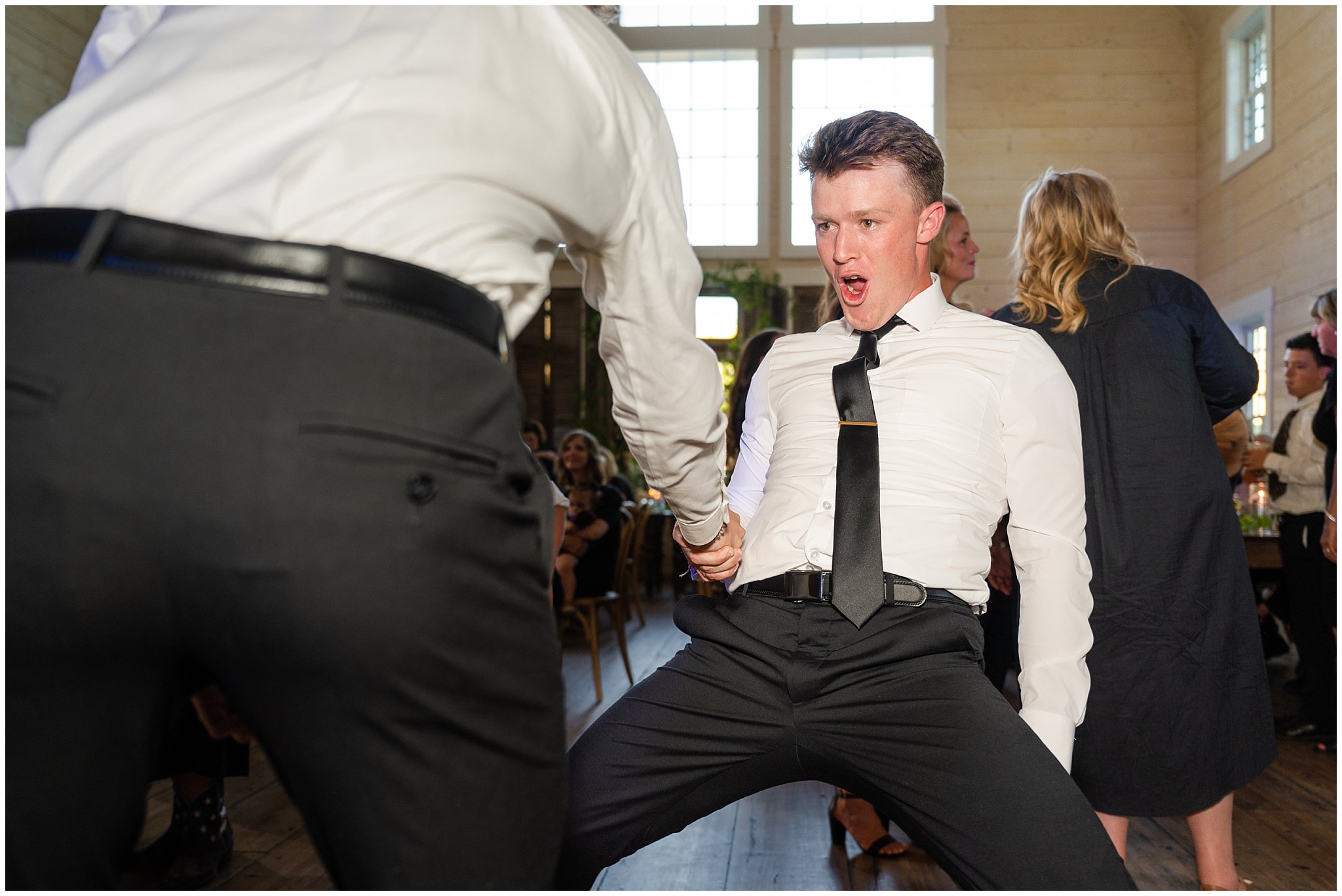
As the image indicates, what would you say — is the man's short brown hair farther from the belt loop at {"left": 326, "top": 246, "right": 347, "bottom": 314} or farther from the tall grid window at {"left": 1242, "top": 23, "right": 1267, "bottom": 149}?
the tall grid window at {"left": 1242, "top": 23, "right": 1267, "bottom": 149}

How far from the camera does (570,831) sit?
1473 mm

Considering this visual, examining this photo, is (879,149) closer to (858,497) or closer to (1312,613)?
(858,497)

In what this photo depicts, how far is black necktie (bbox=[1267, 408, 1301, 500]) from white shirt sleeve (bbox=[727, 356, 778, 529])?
3.61m

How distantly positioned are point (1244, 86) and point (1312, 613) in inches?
302

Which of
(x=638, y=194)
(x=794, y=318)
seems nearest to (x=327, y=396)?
(x=638, y=194)

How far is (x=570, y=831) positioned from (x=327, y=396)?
2.93 feet

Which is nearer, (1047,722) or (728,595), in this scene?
(1047,722)

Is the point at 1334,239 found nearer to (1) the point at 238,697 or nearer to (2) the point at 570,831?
(2) the point at 570,831

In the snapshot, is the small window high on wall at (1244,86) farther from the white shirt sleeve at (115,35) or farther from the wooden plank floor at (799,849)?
the white shirt sleeve at (115,35)

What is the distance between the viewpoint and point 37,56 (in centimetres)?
860

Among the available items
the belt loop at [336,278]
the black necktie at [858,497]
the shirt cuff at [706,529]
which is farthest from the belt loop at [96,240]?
the black necktie at [858,497]

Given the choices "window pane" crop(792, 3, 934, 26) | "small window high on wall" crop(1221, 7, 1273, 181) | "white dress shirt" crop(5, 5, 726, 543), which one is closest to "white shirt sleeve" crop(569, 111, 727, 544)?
"white dress shirt" crop(5, 5, 726, 543)

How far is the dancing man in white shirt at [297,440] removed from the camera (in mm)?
762

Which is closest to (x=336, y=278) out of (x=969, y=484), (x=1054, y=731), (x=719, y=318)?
(x=969, y=484)
